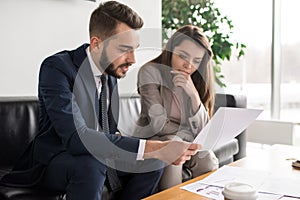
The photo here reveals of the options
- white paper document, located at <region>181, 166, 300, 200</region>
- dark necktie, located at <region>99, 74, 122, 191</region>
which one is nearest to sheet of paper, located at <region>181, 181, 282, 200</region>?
white paper document, located at <region>181, 166, 300, 200</region>

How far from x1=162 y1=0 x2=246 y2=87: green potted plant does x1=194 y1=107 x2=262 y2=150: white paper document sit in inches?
85.7

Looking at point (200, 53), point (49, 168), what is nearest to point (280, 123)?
point (200, 53)

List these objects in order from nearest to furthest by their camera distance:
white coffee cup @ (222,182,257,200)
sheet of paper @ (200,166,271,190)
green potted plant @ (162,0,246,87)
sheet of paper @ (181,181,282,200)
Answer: white coffee cup @ (222,182,257,200) → sheet of paper @ (181,181,282,200) → sheet of paper @ (200,166,271,190) → green potted plant @ (162,0,246,87)

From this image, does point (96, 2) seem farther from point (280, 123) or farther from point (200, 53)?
point (280, 123)

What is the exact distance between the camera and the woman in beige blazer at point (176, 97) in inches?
63.6

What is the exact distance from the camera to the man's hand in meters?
1.16

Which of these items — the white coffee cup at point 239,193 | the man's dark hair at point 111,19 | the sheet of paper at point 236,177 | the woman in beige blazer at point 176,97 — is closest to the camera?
the white coffee cup at point 239,193

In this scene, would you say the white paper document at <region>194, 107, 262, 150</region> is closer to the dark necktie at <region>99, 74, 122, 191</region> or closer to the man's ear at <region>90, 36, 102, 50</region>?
the dark necktie at <region>99, 74, 122, 191</region>

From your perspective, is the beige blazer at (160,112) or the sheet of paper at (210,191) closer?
the sheet of paper at (210,191)

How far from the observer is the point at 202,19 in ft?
11.2

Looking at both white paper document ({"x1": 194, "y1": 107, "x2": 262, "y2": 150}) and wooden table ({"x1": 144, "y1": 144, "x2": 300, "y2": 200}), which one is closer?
wooden table ({"x1": 144, "y1": 144, "x2": 300, "y2": 200})

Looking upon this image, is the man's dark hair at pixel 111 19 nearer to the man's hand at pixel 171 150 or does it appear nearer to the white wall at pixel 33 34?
the white wall at pixel 33 34

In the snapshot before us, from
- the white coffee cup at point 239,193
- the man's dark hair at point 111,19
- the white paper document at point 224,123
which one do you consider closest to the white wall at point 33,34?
the man's dark hair at point 111,19

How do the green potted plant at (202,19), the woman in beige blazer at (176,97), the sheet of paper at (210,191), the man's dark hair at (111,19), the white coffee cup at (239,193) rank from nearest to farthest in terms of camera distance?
the white coffee cup at (239,193) < the sheet of paper at (210,191) < the man's dark hair at (111,19) < the woman in beige blazer at (176,97) < the green potted plant at (202,19)
